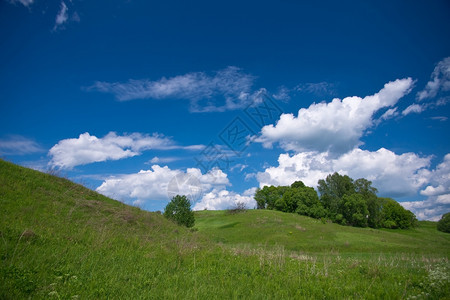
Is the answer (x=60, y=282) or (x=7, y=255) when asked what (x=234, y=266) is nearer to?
(x=60, y=282)

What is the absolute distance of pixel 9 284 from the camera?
16.9 ft

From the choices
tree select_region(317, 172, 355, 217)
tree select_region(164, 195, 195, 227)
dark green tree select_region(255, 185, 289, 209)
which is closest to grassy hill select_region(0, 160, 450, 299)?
tree select_region(164, 195, 195, 227)

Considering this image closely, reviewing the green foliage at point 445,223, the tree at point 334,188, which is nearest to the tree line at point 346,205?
the tree at point 334,188

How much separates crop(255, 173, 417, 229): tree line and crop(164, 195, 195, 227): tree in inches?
2022

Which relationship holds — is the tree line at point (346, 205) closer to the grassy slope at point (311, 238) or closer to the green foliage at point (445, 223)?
the green foliage at point (445, 223)

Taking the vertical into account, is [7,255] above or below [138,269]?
above

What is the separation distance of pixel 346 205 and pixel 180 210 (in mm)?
57743

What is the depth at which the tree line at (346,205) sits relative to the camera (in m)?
75.6

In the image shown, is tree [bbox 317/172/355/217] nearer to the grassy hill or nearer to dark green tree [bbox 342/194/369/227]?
dark green tree [bbox 342/194/369/227]

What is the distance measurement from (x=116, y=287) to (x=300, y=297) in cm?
482

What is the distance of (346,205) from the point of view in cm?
7494

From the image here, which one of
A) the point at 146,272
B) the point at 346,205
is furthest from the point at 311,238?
the point at 146,272

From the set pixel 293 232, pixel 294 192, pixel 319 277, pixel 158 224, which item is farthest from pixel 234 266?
pixel 294 192

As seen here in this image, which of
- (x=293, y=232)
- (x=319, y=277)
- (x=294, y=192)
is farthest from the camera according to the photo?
(x=294, y=192)
